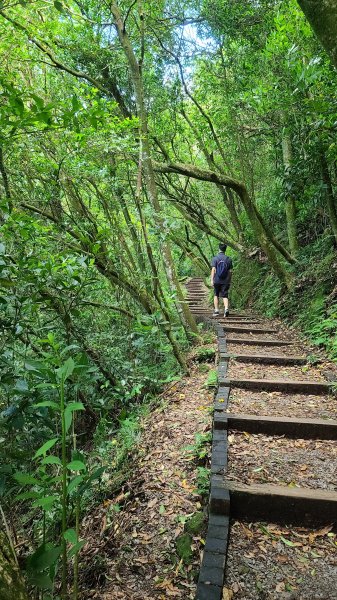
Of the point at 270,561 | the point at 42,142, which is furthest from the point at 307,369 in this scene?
the point at 42,142

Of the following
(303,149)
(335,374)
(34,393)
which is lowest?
(335,374)

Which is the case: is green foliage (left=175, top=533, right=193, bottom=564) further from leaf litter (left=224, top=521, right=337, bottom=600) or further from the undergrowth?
the undergrowth

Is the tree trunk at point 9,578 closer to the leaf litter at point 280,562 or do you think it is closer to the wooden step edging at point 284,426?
the leaf litter at point 280,562

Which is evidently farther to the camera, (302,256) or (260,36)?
(302,256)

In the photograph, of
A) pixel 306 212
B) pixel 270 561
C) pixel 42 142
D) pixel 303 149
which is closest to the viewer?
pixel 270 561

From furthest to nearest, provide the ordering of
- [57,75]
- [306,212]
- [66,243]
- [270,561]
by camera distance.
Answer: [306,212] → [57,75] → [66,243] → [270,561]

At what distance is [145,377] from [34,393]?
317 centimetres

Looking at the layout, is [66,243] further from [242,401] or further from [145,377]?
[242,401]

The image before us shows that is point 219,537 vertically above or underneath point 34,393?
underneath

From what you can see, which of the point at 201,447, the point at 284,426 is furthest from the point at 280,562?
the point at 284,426

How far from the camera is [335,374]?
4.58 meters

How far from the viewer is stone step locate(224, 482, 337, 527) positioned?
7.93ft

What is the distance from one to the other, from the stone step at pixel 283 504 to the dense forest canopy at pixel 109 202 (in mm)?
1102

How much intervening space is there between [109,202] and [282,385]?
4336 millimetres
